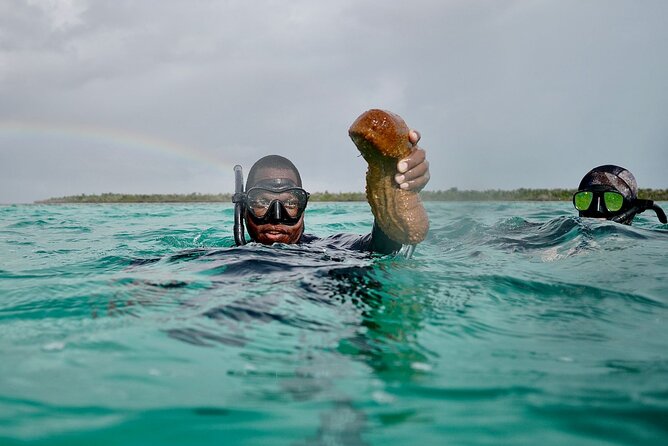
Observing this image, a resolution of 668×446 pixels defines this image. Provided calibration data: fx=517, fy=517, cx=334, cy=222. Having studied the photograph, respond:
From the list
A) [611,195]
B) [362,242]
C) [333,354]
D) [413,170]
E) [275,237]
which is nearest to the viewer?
[333,354]

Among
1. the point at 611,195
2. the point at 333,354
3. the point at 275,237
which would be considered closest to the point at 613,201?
the point at 611,195

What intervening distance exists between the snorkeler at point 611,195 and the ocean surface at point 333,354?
2835 millimetres

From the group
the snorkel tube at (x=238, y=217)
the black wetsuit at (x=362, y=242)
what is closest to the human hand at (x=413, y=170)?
the black wetsuit at (x=362, y=242)

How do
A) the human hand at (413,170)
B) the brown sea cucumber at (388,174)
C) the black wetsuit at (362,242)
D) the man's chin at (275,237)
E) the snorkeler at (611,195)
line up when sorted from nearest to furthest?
the brown sea cucumber at (388,174)
the human hand at (413,170)
the black wetsuit at (362,242)
the man's chin at (275,237)
the snorkeler at (611,195)

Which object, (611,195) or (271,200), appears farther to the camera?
(611,195)

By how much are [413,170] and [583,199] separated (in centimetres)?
449

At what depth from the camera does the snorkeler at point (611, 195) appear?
674cm

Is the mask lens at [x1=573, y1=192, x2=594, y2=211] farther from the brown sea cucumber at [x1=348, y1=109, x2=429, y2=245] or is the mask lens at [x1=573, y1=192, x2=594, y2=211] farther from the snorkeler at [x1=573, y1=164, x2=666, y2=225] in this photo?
the brown sea cucumber at [x1=348, y1=109, x2=429, y2=245]

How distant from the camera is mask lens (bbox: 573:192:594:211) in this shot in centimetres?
683

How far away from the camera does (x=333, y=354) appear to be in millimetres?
2201

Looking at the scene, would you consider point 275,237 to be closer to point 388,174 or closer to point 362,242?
point 362,242

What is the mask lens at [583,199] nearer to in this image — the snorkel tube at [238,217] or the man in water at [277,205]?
the man in water at [277,205]

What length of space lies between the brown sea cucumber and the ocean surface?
369mm

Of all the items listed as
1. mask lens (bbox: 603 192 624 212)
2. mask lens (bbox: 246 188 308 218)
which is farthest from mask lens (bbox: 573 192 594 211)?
mask lens (bbox: 246 188 308 218)
